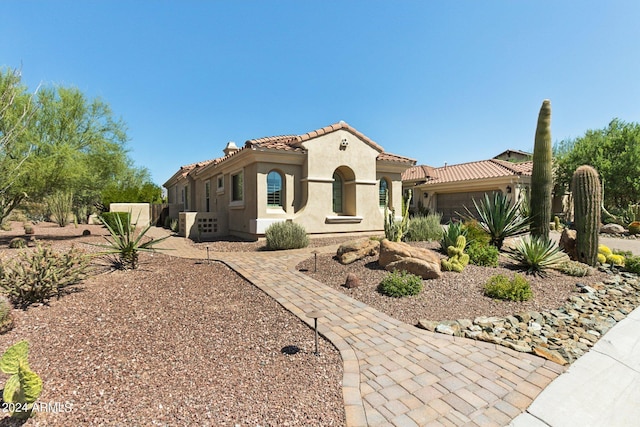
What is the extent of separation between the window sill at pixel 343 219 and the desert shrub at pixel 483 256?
23.2 feet

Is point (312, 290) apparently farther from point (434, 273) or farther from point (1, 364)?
point (1, 364)

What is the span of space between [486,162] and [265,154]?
20840mm

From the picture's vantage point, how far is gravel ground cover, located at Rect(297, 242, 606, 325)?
5.58 metres

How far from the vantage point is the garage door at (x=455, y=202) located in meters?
23.6

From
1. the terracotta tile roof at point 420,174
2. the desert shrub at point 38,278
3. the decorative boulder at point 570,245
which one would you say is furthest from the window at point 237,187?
the terracotta tile roof at point 420,174

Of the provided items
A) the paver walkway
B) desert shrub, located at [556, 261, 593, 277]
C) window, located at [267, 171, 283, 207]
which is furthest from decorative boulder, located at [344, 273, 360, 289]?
window, located at [267, 171, 283, 207]

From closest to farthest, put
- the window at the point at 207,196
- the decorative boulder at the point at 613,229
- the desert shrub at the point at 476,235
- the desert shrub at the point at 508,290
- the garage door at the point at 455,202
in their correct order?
the desert shrub at the point at 508,290 < the desert shrub at the point at 476,235 < the decorative boulder at the point at 613,229 < the window at the point at 207,196 < the garage door at the point at 455,202

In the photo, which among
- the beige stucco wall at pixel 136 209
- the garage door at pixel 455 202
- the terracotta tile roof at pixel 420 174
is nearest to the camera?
the beige stucco wall at pixel 136 209

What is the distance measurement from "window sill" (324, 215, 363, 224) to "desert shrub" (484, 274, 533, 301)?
878 centimetres

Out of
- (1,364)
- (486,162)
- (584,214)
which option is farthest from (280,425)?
(486,162)

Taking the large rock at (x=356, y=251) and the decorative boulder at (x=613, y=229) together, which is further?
the decorative boulder at (x=613, y=229)

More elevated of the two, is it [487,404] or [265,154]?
[265,154]

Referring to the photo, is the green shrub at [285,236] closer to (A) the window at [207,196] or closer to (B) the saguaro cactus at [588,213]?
(B) the saguaro cactus at [588,213]

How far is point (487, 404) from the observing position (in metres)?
3.10
